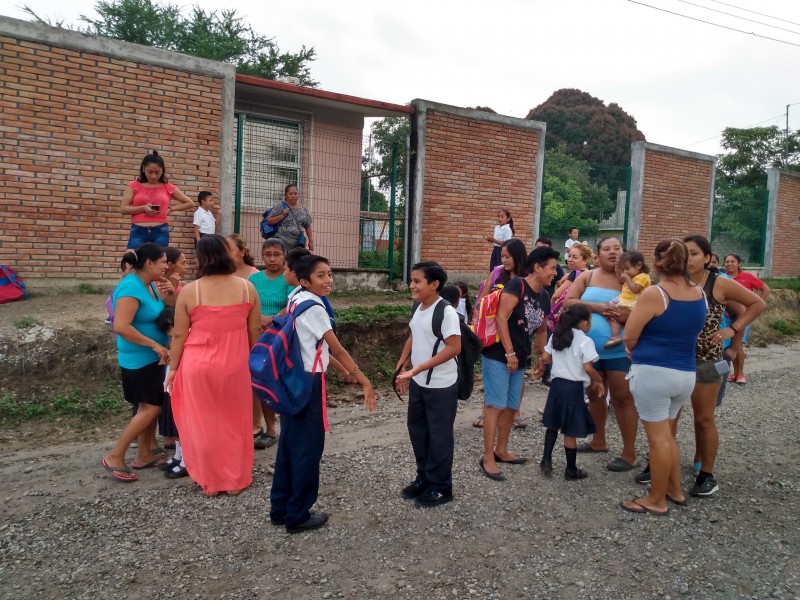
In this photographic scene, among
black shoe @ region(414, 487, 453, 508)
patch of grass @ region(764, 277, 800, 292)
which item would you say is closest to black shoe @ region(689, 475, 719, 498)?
black shoe @ region(414, 487, 453, 508)

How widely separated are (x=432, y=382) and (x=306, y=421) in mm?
932

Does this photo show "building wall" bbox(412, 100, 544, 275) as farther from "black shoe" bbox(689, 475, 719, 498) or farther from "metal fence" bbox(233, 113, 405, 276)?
"black shoe" bbox(689, 475, 719, 498)

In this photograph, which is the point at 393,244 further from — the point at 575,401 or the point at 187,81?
the point at 575,401

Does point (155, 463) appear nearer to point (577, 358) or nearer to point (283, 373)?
point (283, 373)

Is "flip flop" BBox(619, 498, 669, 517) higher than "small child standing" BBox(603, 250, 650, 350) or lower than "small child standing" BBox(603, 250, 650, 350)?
lower

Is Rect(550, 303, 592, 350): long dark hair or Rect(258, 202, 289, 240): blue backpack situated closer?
Rect(550, 303, 592, 350): long dark hair

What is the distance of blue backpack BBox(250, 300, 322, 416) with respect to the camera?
368 centimetres

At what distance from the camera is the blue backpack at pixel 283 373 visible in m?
3.68

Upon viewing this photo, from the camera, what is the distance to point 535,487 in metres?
4.62

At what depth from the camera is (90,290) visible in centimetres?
823

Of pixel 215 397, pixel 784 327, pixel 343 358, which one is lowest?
pixel 784 327

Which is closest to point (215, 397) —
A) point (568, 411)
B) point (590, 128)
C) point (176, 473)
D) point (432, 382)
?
point (176, 473)

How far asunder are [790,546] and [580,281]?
2.52 m

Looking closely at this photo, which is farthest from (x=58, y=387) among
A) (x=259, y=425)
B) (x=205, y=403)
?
(x=205, y=403)
